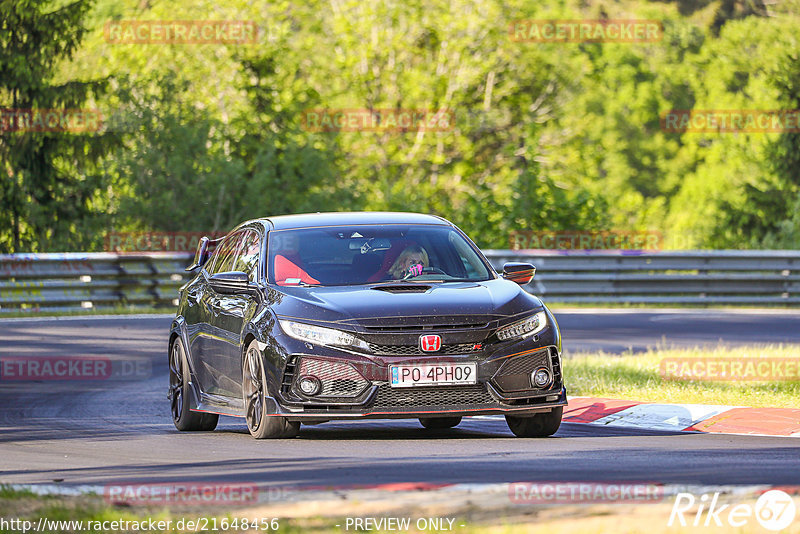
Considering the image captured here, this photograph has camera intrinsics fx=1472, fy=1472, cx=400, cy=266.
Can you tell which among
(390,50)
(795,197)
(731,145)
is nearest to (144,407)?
(795,197)

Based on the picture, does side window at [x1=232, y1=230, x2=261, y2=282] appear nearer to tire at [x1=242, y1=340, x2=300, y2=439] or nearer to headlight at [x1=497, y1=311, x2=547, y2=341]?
tire at [x1=242, y1=340, x2=300, y2=439]

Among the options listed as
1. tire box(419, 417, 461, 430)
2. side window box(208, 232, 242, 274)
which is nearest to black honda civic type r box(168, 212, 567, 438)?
side window box(208, 232, 242, 274)

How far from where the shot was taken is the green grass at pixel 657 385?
11.9 m

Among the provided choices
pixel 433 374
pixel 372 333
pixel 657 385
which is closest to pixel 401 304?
pixel 372 333

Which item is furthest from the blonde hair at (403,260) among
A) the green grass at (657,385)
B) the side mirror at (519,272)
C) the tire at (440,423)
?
the green grass at (657,385)

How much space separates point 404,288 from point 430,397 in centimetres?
90

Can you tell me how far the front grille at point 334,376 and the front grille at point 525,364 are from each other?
2.97ft

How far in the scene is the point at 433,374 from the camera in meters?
9.14

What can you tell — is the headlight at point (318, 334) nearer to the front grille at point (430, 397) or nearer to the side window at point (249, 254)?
the front grille at point (430, 397)

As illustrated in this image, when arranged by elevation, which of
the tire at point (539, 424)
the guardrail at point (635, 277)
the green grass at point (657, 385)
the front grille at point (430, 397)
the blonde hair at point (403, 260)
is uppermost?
the blonde hair at point (403, 260)

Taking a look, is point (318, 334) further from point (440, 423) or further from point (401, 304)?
point (440, 423)

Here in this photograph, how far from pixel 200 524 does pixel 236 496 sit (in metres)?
0.70

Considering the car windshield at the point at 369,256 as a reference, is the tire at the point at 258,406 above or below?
below

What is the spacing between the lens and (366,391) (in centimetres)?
912
